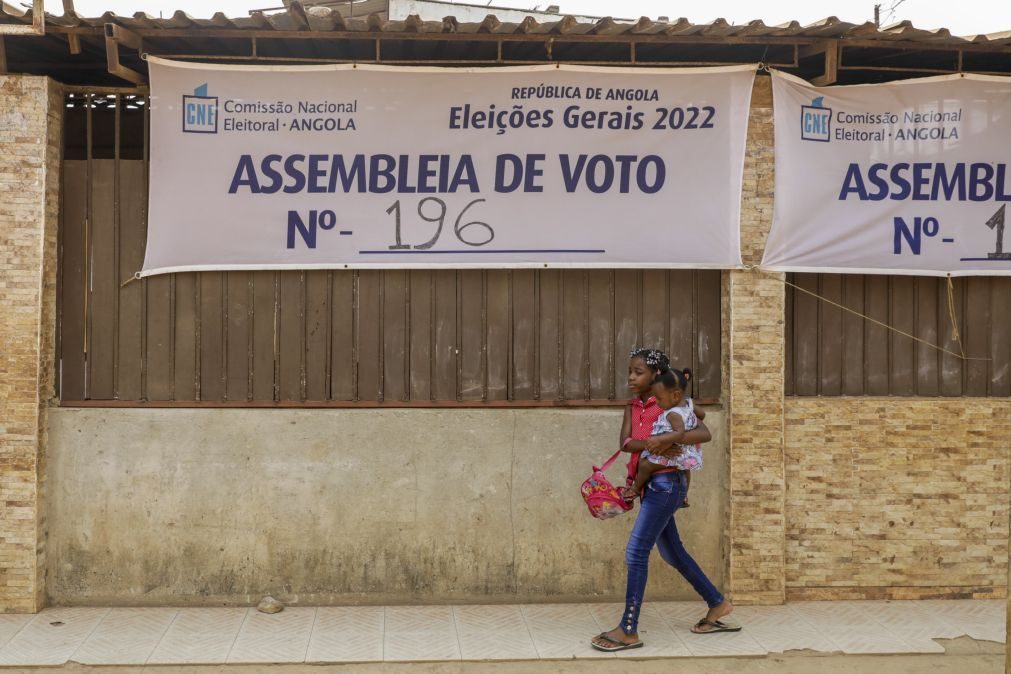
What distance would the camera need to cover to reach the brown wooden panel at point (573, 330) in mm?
7270

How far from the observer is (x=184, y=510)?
23.1 feet

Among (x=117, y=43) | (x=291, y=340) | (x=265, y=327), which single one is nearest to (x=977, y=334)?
(x=291, y=340)

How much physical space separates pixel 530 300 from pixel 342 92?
203cm

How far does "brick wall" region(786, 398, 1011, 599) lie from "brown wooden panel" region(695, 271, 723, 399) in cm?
60

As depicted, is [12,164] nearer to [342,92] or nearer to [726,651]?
[342,92]

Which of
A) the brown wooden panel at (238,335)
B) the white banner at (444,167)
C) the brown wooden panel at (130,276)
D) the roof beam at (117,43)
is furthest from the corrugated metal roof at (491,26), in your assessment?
the brown wooden panel at (238,335)

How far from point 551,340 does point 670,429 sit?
1.48 metres

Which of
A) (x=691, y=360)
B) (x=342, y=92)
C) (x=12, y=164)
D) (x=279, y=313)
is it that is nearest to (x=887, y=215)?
(x=691, y=360)

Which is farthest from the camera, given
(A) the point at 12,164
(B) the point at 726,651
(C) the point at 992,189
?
(C) the point at 992,189

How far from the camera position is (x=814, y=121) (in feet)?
23.5

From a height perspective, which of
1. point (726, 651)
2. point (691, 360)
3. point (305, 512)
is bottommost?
point (726, 651)

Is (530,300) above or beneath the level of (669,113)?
beneath

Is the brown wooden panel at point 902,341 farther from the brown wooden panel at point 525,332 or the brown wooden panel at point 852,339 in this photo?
the brown wooden panel at point 525,332

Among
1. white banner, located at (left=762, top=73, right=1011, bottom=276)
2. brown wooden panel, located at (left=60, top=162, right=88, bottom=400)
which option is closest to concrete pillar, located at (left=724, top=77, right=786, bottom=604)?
white banner, located at (left=762, top=73, right=1011, bottom=276)
